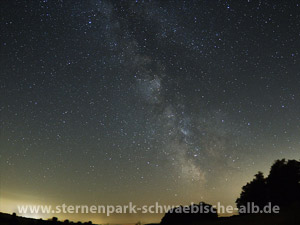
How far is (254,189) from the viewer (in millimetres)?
30656

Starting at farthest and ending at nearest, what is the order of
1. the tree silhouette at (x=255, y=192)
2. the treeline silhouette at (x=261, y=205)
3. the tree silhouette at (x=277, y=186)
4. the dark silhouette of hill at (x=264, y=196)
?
the tree silhouette at (x=255, y=192), the tree silhouette at (x=277, y=186), the dark silhouette of hill at (x=264, y=196), the treeline silhouette at (x=261, y=205)

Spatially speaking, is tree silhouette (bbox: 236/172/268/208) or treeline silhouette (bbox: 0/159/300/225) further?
tree silhouette (bbox: 236/172/268/208)

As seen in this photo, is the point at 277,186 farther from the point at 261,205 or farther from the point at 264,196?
the point at 261,205

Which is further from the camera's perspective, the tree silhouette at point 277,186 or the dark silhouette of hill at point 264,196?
the tree silhouette at point 277,186

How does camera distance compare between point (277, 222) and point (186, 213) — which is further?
point (186, 213)

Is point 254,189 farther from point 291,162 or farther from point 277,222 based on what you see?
point 277,222

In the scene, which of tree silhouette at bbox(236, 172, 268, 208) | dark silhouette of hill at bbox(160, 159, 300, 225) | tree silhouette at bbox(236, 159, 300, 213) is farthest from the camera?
tree silhouette at bbox(236, 172, 268, 208)

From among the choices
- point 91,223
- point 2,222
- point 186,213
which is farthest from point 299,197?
point 2,222

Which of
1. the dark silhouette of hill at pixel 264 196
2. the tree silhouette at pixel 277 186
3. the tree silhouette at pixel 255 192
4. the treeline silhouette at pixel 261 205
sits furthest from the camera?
the tree silhouette at pixel 255 192

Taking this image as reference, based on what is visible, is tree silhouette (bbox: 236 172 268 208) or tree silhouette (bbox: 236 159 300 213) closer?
tree silhouette (bbox: 236 159 300 213)

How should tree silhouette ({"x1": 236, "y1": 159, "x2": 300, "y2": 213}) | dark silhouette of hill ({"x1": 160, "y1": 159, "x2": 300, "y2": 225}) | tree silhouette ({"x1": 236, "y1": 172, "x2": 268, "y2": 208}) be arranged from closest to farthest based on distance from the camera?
dark silhouette of hill ({"x1": 160, "y1": 159, "x2": 300, "y2": 225}) < tree silhouette ({"x1": 236, "y1": 159, "x2": 300, "y2": 213}) < tree silhouette ({"x1": 236, "y1": 172, "x2": 268, "y2": 208})

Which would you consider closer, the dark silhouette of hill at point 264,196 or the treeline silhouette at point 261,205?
the treeline silhouette at point 261,205

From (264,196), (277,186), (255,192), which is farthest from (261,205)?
(277,186)

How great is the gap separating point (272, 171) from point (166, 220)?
48.9ft
